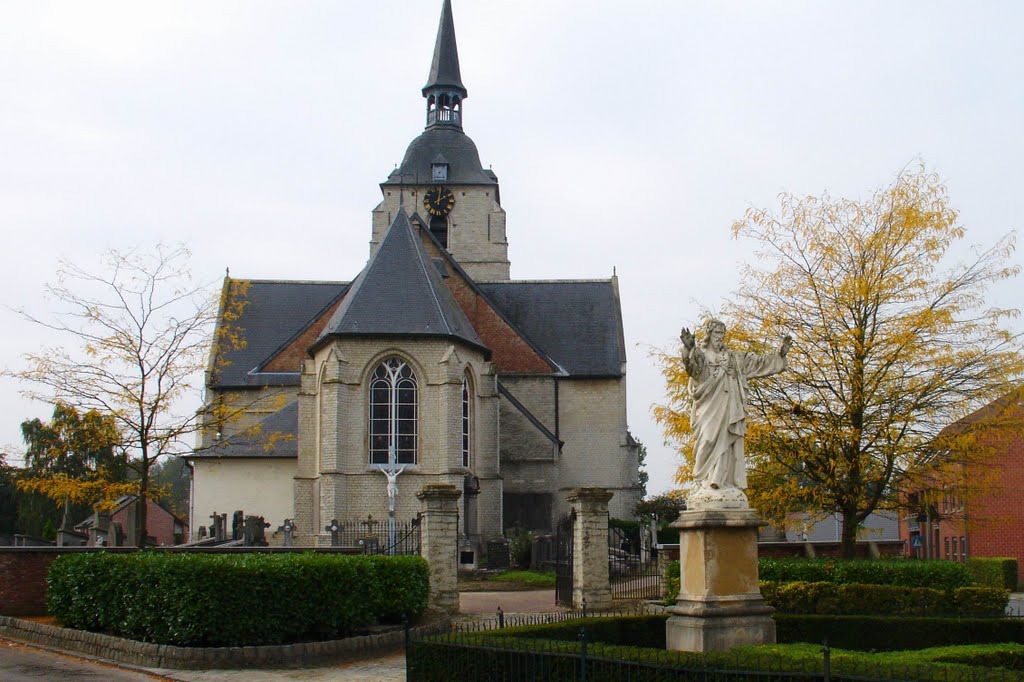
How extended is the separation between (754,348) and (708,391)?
8.26 meters

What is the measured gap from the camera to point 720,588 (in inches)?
416

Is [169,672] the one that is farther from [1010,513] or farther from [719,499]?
[1010,513]

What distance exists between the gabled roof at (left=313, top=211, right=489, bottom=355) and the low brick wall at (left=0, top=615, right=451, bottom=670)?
50.2 ft

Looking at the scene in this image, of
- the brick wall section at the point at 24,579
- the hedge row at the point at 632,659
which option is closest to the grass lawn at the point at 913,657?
the hedge row at the point at 632,659

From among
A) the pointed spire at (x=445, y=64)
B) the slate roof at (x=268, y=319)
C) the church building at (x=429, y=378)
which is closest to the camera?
the church building at (x=429, y=378)

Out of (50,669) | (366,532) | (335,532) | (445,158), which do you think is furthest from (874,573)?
(445,158)

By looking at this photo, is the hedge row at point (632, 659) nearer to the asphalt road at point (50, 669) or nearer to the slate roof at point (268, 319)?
the asphalt road at point (50, 669)

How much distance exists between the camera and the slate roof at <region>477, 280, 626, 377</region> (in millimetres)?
41844

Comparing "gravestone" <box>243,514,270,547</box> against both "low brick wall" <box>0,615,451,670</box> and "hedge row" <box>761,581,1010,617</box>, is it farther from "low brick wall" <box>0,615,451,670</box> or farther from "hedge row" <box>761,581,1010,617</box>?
"hedge row" <box>761,581,1010,617</box>

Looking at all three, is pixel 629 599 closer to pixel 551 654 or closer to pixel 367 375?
pixel 551 654

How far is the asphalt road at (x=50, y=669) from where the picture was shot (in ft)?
40.2

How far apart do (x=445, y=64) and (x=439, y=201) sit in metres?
7.97

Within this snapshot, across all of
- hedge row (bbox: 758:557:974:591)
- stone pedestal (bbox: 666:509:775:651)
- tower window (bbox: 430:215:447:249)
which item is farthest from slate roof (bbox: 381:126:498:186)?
stone pedestal (bbox: 666:509:775:651)

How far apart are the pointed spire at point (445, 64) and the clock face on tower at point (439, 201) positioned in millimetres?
6175
